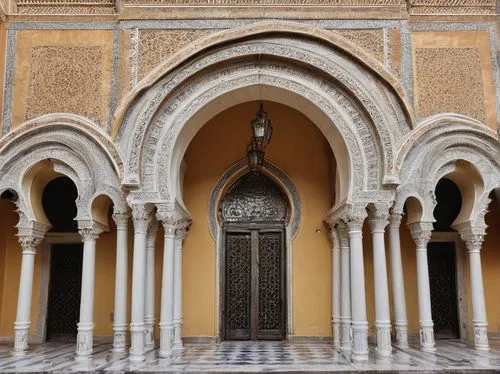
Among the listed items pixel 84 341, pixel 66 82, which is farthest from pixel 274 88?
pixel 84 341

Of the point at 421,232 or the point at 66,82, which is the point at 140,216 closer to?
the point at 66,82

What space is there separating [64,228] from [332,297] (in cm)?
490

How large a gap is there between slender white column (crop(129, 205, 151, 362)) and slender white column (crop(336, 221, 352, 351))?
3.10m

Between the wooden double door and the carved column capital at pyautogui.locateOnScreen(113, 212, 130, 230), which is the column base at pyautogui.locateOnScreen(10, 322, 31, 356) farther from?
the wooden double door

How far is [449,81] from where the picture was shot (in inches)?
310

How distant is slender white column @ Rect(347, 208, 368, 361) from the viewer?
708 cm

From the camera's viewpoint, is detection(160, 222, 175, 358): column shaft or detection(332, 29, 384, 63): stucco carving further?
detection(332, 29, 384, 63): stucco carving

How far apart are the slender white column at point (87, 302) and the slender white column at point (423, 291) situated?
4779mm

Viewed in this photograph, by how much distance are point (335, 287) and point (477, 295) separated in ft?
7.20

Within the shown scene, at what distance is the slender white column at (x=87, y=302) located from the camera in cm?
732

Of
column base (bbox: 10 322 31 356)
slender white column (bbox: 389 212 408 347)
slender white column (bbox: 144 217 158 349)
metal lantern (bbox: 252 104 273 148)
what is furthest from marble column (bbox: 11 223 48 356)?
slender white column (bbox: 389 212 408 347)

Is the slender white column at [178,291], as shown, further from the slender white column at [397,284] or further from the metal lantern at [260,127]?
the slender white column at [397,284]

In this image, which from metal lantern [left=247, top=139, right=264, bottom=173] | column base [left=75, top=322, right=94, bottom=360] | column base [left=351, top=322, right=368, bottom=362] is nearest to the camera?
column base [left=351, top=322, right=368, bottom=362]

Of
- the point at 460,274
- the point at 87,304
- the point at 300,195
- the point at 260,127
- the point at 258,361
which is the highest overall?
the point at 260,127
